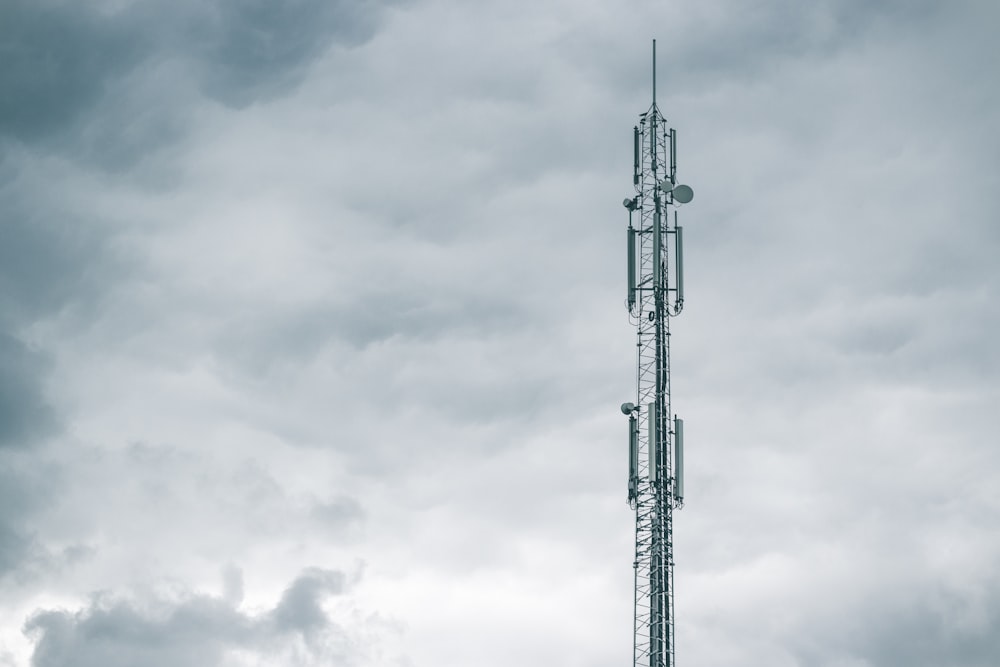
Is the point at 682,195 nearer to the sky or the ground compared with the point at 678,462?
nearer to the sky

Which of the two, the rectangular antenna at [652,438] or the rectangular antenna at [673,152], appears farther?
the rectangular antenna at [673,152]

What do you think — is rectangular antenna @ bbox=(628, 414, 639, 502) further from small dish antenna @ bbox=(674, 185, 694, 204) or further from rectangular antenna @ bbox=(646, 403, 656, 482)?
small dish antenna @ bbox=(674, 185, 694, 204)

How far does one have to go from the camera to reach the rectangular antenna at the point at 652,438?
152000 millimetres

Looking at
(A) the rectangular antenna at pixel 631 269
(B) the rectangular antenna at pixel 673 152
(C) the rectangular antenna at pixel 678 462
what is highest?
(B) the rectangular antenna at pixel 673 152

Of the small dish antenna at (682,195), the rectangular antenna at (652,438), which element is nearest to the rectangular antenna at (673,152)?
the small dish antenna at (682,195)

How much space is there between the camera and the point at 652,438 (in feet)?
502

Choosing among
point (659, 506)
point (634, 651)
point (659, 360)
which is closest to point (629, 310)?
point (659, 360)

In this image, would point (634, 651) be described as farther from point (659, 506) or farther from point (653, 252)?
point (653, 252)

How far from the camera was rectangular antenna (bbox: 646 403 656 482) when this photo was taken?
152m

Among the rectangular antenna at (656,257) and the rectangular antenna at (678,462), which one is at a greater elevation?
the rectangular antenna at (656,257)

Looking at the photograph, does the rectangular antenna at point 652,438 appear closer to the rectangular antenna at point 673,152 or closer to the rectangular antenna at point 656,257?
the rectangular antenna at point 656,257

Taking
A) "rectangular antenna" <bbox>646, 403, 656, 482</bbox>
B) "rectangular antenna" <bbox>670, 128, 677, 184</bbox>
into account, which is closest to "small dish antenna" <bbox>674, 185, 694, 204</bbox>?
"rectangular antenna" <bbox>670, 128, 677, 184</bbox>

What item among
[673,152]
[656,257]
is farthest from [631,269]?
[673,152]

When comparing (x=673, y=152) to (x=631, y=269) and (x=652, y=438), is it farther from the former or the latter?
(x=652, y=438)
